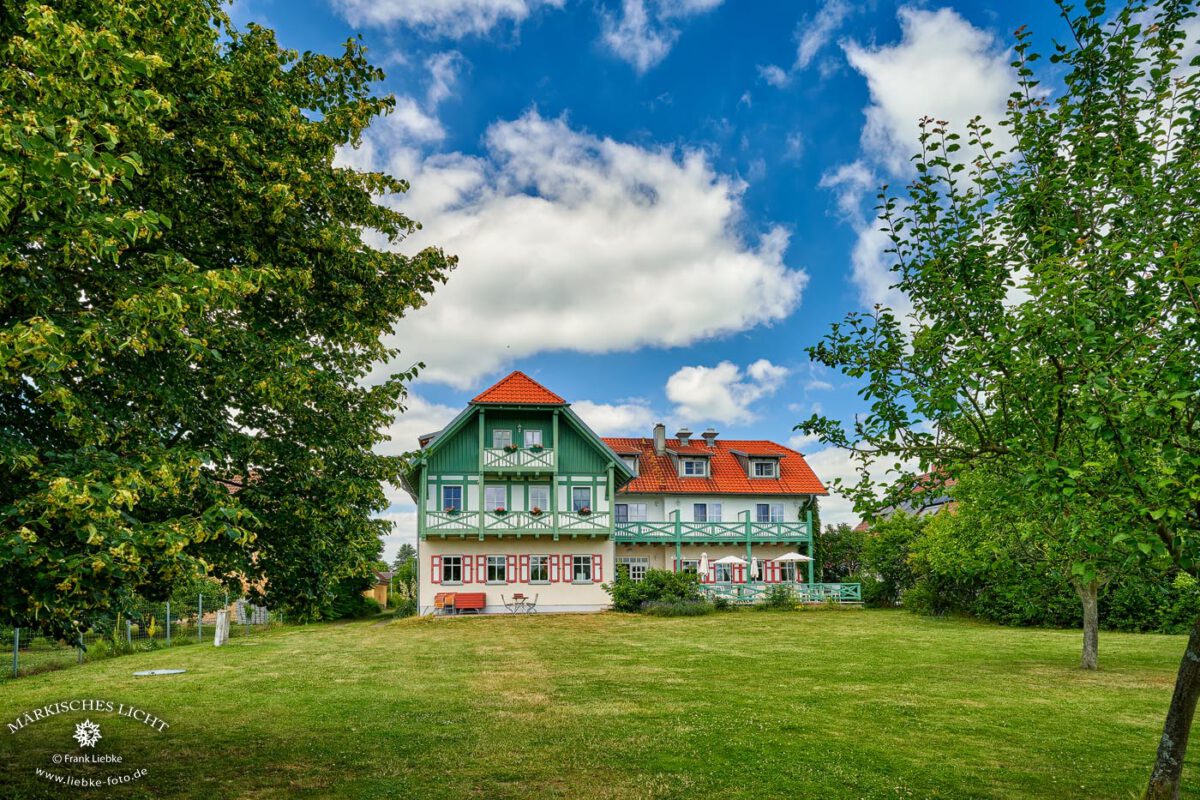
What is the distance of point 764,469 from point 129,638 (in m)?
30.0

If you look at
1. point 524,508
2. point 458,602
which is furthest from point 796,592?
point 458,602

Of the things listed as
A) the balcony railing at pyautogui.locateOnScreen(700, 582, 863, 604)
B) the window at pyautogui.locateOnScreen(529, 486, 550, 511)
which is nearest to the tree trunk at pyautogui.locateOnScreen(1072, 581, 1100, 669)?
the balcony railing at pyautogui.locateOnScreen(700, 582, 863, 604)

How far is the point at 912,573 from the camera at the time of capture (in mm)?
34312

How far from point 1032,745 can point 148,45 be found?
1203cm

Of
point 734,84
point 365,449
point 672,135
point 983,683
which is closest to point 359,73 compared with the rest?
point 365,449

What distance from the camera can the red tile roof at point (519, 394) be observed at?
3203 cm

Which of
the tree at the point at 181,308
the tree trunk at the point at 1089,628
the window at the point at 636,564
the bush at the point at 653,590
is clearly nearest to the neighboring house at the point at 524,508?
the window at the point at 636,564

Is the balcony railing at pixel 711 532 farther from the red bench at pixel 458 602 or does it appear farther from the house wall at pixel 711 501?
the red bench at pixel 458 602

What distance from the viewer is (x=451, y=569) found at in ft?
105

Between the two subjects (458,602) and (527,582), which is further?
(527,582)

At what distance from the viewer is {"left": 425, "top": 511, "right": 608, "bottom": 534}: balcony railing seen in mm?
31359

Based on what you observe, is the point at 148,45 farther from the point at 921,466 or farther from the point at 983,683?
the point at 983,683

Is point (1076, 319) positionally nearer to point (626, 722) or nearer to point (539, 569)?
point (626, 722)

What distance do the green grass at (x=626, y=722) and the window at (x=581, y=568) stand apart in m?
13.6
